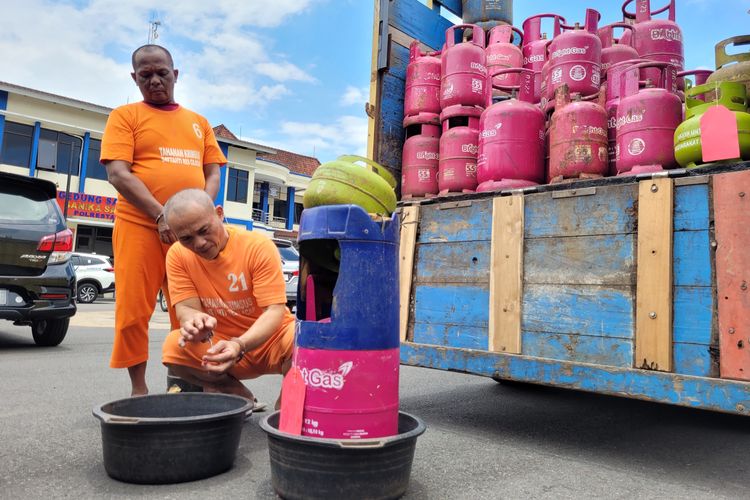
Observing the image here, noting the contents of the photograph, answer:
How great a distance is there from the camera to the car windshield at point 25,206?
536 centimetres

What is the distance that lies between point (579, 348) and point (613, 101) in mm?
1728

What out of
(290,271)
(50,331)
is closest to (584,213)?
(50,331)

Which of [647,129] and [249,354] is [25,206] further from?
[647,129]

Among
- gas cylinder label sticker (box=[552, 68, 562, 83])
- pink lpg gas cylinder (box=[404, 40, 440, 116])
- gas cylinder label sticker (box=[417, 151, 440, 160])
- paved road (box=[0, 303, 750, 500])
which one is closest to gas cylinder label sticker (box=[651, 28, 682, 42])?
gas cylinder label sticker (box=[552, 68, 562, 83])

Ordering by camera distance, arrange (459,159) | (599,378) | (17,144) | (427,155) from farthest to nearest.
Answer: (17,144) → (427,155) → (459,159) → (599,378)

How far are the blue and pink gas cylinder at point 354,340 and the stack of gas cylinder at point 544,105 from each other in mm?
1587

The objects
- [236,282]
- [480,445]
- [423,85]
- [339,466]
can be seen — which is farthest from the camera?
[423,85]

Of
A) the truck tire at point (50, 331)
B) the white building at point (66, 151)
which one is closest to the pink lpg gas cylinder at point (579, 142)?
the truck tire at point (50, 331)

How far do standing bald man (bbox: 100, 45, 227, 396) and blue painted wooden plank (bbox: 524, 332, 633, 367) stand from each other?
1874 mm

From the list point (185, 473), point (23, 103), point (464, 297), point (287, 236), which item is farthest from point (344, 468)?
point (287, 236)

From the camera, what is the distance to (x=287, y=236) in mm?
30641

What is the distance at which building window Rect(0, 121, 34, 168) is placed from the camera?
2116 centimetres

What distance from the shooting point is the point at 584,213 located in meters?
2.79

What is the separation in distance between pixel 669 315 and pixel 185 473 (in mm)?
2071
